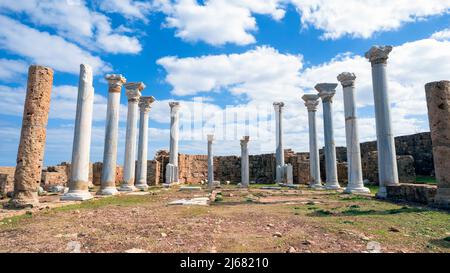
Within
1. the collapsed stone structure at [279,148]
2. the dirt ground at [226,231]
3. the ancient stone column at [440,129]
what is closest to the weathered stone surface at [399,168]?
the collapsed stone structure at [279,148]

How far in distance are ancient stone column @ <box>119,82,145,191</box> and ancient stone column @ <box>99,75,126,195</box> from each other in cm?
250

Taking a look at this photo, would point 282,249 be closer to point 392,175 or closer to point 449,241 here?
point 449,241

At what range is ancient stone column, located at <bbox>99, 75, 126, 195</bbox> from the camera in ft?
48.0

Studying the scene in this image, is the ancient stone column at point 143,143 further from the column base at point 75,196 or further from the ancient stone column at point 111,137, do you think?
the column base at point 75,196

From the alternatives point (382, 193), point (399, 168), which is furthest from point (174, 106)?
point (382, 193)

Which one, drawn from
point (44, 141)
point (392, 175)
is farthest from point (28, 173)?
point (392, 175)

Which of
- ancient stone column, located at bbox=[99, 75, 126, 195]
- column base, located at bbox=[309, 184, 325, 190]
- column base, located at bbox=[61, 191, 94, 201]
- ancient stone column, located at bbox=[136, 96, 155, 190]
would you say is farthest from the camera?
ancient stone column, located at bbox=[136, 96, 155, 190]

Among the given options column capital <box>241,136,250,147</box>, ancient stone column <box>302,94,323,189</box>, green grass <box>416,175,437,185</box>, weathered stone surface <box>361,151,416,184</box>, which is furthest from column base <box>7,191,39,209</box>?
green grass <box>416,175,437,185</box>

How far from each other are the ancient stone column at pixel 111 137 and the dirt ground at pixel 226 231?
626 centimetres

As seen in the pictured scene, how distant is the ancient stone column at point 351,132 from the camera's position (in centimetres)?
1495

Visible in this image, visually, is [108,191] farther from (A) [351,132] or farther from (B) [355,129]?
(B) [355,129]

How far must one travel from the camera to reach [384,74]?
12.5 m

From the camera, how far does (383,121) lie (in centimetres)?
1229

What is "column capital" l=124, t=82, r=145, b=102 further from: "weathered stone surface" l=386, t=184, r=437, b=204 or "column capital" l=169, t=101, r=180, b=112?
"weathered stone surface" l=386, t=184, r=437, b=204
